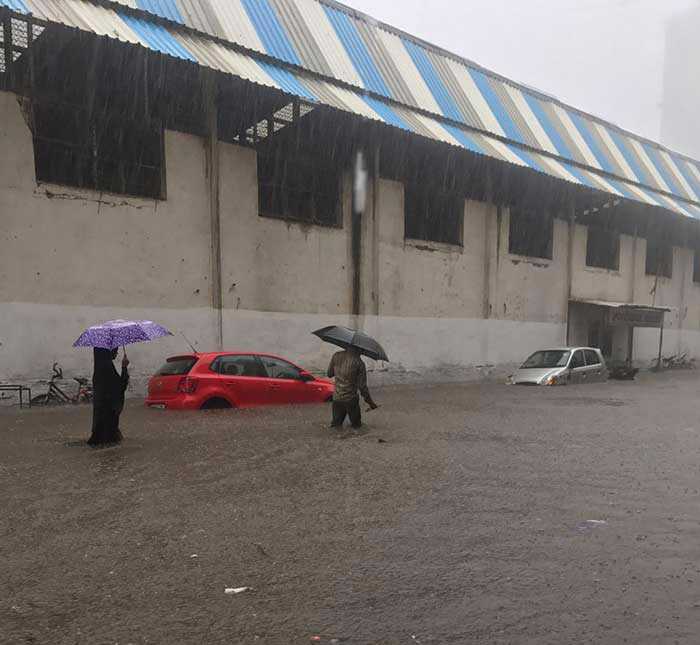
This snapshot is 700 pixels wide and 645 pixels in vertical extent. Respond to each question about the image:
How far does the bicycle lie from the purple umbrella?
15.6ft

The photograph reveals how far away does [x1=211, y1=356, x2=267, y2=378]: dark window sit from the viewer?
10023mm

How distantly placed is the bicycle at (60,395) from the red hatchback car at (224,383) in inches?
87.0

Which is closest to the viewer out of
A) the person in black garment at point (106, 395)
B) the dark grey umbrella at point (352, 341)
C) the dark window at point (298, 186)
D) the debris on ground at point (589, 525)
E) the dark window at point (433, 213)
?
the debris on ground at point (589, 525)

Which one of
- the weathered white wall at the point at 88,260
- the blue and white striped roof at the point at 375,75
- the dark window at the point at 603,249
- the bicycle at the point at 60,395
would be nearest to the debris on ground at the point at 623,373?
the dark window at the point at 603,249

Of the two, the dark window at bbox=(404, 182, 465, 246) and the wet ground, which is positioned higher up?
the dark window at bbox=(404, 182, 465, 246)

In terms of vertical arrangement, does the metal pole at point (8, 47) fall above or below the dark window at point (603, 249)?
above

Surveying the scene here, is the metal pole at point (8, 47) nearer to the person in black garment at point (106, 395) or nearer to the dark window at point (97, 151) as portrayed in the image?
the dark window at point (97, 151)

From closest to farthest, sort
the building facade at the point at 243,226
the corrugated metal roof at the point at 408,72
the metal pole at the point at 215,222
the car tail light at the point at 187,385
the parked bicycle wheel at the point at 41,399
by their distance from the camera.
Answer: the car tail light at the point at 187,385, the parked bicycle wheel at the point at 41,399, the building facade at the point at 243,226, the metal pole at the point at 215,222, the corrugated metal roof at the point at 408,72

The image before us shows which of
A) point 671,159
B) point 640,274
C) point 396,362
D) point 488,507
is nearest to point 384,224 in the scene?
point 396,362

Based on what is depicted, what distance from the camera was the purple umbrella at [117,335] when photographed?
281 inches

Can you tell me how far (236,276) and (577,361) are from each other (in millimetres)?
10559

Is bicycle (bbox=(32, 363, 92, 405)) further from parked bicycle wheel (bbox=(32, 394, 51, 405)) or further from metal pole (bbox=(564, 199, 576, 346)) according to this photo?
metal pole (bbox=(564, 199, 576, 346))

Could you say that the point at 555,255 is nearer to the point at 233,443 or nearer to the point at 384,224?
the point at 384,224

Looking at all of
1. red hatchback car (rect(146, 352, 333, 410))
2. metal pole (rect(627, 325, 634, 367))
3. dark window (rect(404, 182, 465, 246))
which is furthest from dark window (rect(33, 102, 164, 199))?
metal pole (rect(627, 325, 634, 367))
